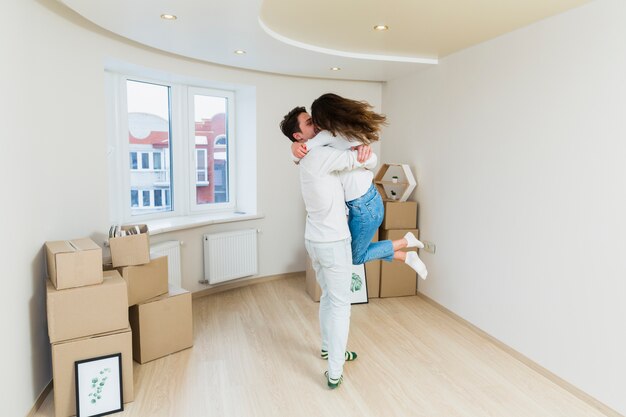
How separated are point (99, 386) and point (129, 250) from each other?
30.2 inches

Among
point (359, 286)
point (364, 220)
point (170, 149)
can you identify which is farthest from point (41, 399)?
point (359, 286)

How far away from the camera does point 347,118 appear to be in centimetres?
228

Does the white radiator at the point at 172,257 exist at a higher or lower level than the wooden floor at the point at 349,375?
higher

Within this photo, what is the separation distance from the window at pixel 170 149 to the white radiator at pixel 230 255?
17.2 inches

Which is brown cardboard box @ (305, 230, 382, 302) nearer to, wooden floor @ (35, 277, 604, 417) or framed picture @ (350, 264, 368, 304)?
framed picture @ (350, 264, 368, 304)

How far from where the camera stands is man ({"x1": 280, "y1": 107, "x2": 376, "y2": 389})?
2361 millimetres

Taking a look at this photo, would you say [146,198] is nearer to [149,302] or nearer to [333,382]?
[149,302]

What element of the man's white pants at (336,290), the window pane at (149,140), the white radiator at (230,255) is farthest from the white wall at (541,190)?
the window pane at (149,140)

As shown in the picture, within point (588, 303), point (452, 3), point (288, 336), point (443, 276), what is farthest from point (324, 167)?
point (443, 276)

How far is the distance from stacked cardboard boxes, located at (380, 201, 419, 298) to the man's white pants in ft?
5.03

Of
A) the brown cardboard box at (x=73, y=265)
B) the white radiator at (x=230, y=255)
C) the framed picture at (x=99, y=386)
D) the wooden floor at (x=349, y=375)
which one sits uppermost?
the brown cardboard box at (x=73, y=265)

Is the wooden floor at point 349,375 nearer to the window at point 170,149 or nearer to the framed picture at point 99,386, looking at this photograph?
the framed picture at point 99,386

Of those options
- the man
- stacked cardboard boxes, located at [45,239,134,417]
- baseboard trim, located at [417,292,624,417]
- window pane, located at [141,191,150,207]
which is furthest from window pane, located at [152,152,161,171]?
baseboard trim, located at [417,292,624,417]

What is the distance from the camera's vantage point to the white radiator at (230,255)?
13.0 ft
